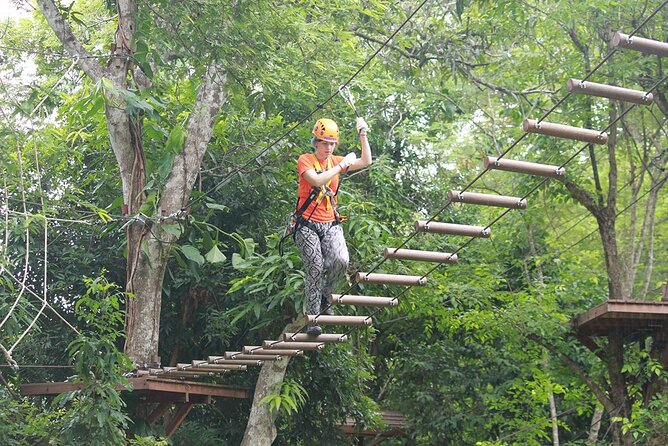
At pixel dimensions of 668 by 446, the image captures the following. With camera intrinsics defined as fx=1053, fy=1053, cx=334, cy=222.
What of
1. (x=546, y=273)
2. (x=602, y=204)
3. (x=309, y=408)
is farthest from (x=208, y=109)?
(x=546, y=273)

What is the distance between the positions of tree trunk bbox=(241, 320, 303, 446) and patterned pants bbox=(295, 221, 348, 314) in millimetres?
3003

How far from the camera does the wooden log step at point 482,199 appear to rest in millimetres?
4379

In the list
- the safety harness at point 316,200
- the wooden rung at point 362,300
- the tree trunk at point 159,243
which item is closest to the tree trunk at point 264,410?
the tree trunk at point 159,243

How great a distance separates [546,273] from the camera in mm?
11961

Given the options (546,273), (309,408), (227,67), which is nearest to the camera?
(227,67)

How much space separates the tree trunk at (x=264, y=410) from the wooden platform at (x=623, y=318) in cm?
240

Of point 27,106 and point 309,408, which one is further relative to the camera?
point 309,408

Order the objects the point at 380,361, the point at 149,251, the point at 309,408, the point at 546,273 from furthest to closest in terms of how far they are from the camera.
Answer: the point at 380,361, the point at 546,273, the point at 309,408, the point at 149,251

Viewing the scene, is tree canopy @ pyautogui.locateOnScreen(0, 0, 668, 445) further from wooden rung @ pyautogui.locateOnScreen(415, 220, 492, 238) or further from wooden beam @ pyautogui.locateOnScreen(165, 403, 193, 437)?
wooden rung @ pyautogui.locateOnScreen(415, 220, 492, 238)

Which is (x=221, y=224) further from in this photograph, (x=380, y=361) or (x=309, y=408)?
(x=380, y=361)

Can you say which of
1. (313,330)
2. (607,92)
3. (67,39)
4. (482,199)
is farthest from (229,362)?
(607,92)

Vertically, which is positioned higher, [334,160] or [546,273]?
[546,273]

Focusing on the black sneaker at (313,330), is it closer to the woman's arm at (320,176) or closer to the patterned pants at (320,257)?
the patterned pants at (320,257)

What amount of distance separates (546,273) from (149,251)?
5.30m
